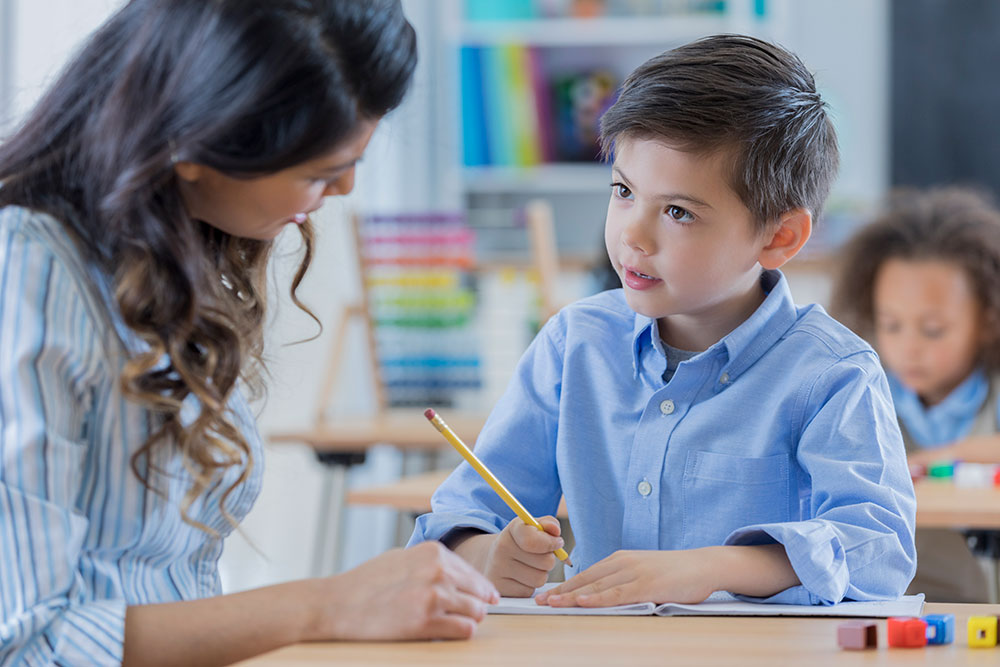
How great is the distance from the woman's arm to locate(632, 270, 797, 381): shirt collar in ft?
1.36

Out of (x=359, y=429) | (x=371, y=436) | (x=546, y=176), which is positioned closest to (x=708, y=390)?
(x=371, y=436)

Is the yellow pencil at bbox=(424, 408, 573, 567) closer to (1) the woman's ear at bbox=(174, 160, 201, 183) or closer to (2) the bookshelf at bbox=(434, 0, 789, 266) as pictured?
(1) the woman's ear at bbox=(174, 160, 201, 183)

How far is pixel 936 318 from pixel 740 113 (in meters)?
1.51

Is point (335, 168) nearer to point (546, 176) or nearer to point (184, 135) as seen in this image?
point (184, 135)

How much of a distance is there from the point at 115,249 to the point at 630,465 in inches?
21.1

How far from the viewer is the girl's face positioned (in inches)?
98.3

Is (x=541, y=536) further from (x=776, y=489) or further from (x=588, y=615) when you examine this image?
(x=776, y=489)

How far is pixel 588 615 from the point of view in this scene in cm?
95

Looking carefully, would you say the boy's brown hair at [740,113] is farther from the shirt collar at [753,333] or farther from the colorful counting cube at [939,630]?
the colorful counting cube at [939,630]

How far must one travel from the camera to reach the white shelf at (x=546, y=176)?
417cm

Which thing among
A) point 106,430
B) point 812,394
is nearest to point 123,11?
point 106,430

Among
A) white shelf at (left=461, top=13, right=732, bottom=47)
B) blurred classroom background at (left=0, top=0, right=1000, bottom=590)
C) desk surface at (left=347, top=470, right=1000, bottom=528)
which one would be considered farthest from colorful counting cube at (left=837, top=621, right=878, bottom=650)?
white shelf at (left=461, top=13, right=732, bottom=47)

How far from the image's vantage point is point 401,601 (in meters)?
0.85

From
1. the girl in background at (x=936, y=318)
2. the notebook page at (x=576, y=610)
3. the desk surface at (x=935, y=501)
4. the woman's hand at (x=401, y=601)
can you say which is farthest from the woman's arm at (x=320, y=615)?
the girl in background at (x=936, y=318)
